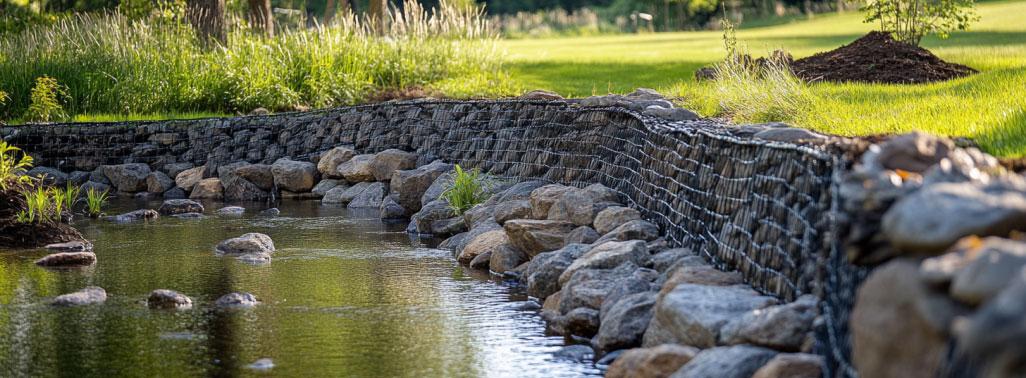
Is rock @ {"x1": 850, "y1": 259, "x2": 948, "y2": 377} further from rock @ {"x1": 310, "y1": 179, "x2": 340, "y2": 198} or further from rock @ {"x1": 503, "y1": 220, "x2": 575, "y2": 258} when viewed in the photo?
rock @ {"x1": 310, "y1": 179, "x2": 340, "y2": 198}

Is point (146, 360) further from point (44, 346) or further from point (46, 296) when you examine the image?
point (46, 296)

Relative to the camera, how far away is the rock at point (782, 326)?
5.70 metres

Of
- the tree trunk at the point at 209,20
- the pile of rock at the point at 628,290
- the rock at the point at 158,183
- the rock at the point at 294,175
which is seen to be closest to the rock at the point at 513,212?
the pile of rock at the point at 628,290

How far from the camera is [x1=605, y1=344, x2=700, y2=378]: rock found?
6.22 meters

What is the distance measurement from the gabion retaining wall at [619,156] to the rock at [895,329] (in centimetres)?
48

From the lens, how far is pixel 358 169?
15867 mm

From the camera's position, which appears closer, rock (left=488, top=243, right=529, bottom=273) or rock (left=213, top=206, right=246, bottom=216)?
rock (left=488, top=243, right=529, bottom=273)

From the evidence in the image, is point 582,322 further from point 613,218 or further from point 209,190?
point 209,190

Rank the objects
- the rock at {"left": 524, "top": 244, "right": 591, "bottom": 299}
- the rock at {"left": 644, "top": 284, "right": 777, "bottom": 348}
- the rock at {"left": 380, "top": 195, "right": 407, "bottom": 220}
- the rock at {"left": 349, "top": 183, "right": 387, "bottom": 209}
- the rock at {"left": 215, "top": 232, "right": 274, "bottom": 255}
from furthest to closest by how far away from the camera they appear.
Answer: the rock at {"left": 349, "top": 183, "right": 387, "bottom": 209}
the rock at {"left": 380, "top": 195, "right": 407, "bottom": 220}
the rock at {"left": 215, "top": 232, "right": 274, "bottom": 255}
the rock at {"left": 524, "top": 244, "right": 591, "bottom": 299}
the rock at {"left": 644, "top": 284, "right": 777, "bottom": 348}

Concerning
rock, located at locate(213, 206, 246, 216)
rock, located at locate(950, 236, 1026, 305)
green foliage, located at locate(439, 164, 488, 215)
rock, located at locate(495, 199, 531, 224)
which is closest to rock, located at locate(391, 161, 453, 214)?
green foliage, located at locate(439, 164, 488, 215)

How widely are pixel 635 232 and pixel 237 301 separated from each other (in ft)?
9.75

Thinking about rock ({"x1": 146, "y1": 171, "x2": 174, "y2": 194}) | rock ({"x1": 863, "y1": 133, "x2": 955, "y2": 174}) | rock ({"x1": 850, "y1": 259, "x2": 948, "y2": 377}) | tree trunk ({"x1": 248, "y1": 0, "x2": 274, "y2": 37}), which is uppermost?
tree trunk ({"x1": 248, "y1": 0, "x2": 274, "y2": 37})

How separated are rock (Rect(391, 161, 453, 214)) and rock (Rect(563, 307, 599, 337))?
6.36 meters

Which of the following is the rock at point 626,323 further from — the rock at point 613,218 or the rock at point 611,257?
the rock at point 613,218
